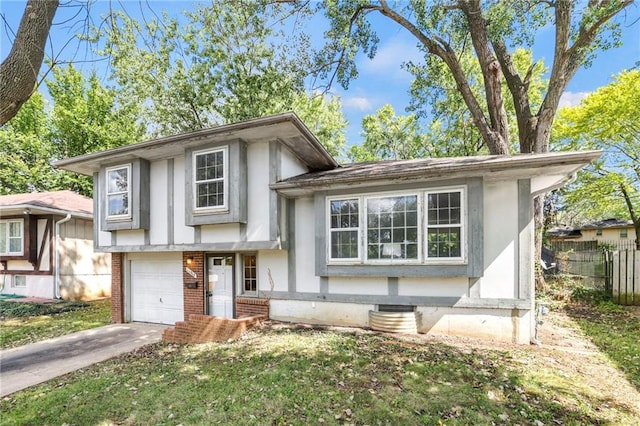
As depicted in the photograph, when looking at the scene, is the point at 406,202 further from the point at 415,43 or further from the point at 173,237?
the point at 415,43

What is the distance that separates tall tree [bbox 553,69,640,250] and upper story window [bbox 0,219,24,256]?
25083mm

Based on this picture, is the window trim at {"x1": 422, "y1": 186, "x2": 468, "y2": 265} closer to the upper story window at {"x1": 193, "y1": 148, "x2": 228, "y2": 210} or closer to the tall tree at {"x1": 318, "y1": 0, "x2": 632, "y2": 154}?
the upper story window at {"x1": 193, "y1": 148, "x2": 228, "y2": 210}

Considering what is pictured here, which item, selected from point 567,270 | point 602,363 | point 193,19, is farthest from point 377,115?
point 602,363

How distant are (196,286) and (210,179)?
10.5 ft

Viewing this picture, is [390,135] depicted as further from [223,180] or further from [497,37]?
[223,180]

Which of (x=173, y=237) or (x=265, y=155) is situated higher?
(x=265, y=155)

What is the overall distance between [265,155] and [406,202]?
3563 mm

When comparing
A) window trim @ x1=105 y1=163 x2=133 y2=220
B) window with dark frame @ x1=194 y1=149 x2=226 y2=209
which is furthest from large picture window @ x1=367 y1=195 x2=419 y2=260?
window trim @ x1=105 y1=163 x2=133 y2=220

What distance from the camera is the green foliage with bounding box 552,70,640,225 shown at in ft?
42.9

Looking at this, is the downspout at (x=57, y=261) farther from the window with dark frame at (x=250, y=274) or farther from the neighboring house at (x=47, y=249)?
the window with dark frame at (x=250, y=274)

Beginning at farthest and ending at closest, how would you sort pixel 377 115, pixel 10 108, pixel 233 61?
pixel 377 115 < pixel 233 61 < pixel 10 108

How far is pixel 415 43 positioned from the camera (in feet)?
41.7

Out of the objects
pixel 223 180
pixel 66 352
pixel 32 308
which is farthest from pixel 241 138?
pixel 32 308

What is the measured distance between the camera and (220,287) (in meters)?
9.05
